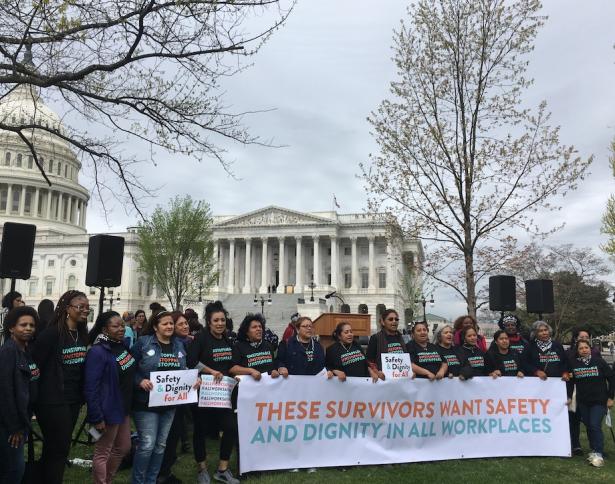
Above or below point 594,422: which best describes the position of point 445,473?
below

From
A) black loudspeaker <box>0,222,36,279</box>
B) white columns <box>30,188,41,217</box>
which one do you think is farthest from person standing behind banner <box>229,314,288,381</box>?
white columns <box>30,188,41,217</box>

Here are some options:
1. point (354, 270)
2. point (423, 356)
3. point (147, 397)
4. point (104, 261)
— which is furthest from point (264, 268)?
point (147, 397)

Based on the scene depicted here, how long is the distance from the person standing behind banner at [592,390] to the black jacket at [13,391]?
26.1 feet

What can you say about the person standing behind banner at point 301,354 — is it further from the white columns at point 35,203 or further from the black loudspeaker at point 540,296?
the white columns at point 35,203

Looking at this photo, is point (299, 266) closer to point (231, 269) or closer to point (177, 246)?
point (231, 269)

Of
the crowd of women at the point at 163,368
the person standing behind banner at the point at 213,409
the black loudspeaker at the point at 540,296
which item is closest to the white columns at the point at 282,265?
the black loudspeaker at the point at 540,296

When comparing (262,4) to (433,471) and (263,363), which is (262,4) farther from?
(433,471)

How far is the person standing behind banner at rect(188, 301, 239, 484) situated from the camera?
6559mm

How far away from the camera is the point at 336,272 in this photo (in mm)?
80875

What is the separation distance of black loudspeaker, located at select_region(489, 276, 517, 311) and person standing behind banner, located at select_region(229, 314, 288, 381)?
8.08 m

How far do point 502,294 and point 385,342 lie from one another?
262 inches

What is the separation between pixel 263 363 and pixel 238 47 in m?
5.24

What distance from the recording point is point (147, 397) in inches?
233

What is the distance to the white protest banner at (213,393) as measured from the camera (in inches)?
256
